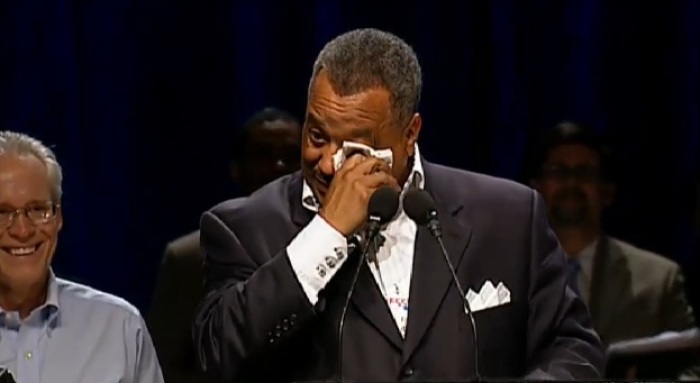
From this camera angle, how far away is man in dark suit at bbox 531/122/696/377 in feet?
12.2

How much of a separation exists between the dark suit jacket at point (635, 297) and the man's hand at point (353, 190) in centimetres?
142

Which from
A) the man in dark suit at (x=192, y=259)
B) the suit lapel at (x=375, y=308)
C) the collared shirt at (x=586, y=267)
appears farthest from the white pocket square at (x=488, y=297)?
the collared shirt at (x=586, y=267)

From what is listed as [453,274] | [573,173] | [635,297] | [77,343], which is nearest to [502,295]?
[453,274]

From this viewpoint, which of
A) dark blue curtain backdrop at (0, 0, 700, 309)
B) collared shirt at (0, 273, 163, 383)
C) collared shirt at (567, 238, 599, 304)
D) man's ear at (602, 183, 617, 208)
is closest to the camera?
collared shirt at (0, 273, 163, 383)

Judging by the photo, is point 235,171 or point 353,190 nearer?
point 353,190

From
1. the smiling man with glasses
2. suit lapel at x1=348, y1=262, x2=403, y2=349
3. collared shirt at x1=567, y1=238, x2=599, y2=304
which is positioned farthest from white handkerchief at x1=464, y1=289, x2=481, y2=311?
collared shirt at x1=567, y1=238, x2=599, y2=304

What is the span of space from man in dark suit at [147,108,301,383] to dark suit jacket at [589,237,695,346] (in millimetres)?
724

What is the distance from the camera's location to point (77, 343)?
106 inches

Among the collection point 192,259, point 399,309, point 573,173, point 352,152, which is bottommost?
point 192,259

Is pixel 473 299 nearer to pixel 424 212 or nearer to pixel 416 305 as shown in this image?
pixel 416 305

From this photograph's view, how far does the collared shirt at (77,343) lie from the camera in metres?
2.67

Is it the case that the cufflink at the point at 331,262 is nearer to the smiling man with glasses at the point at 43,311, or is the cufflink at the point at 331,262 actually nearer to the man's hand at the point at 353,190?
the man's hand at the point at 353,190

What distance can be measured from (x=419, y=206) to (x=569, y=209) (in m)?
1.61

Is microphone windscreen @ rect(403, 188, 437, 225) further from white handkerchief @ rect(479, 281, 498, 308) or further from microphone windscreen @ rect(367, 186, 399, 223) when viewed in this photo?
white handkerchief @ rect(479, 281, 498, 308)
